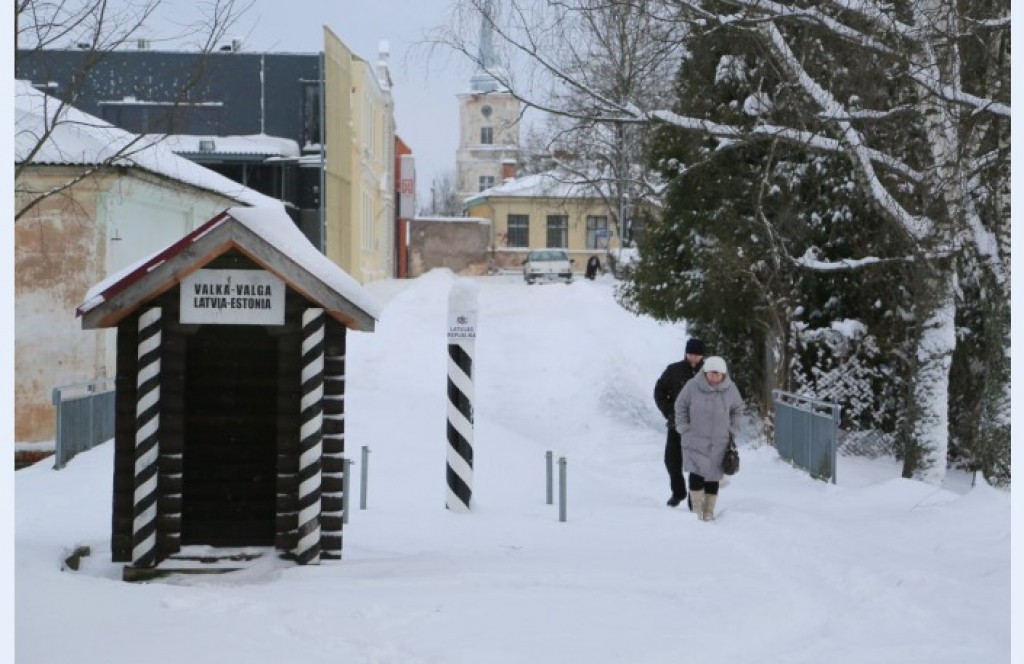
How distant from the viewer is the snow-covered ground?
7203 mm

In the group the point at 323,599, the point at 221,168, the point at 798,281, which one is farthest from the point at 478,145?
the point at 323,599

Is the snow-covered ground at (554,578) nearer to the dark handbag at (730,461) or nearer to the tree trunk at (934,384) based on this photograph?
the dark handbag at (730,461)

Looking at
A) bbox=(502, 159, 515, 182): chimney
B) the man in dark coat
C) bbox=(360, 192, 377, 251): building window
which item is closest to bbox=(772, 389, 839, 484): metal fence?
the man in dark coat

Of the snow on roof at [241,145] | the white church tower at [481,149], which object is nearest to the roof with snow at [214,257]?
the snow on roof at [241,145]

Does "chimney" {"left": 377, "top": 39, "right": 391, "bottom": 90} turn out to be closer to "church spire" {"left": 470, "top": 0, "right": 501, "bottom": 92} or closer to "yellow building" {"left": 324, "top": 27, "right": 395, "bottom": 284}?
"yellow building" {"left": 324, "top": 27, "right": 395, "bottom": 284}

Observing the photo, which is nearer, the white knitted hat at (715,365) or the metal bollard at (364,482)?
the white knitted hat at (715,365)

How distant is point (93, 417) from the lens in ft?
55.3

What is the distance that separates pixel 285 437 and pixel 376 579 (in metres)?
1.27

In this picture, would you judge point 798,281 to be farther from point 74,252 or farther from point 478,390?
point 74,252

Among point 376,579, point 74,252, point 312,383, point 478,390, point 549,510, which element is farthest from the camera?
point 478,390

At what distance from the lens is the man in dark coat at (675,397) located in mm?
13234

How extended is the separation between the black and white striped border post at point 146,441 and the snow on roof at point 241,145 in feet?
76.3

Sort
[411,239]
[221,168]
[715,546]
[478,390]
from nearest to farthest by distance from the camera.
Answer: [715,546]
[478,390]
[221,168]
[411,239]

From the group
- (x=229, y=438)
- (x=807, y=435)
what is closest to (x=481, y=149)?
(x=807, y=435)
